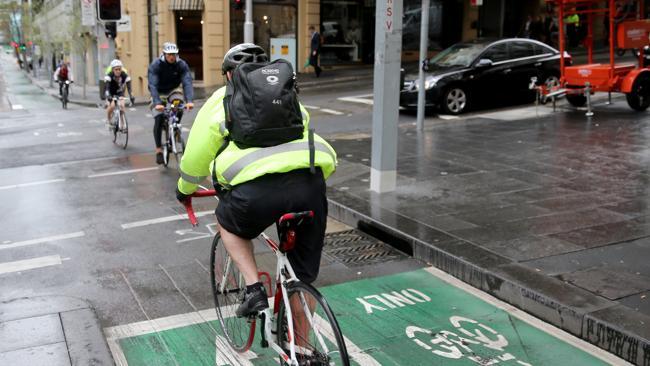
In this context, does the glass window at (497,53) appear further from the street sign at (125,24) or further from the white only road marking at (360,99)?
the street sign at (125,24)

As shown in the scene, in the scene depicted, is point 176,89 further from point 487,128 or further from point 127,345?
point 127,345

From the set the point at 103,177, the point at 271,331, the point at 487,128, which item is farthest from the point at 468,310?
the point at 487,128

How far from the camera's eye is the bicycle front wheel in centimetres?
321

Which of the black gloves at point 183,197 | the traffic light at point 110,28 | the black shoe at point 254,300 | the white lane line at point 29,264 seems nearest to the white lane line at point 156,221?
the white lane line at point 29,264

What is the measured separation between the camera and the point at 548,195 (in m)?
7.72

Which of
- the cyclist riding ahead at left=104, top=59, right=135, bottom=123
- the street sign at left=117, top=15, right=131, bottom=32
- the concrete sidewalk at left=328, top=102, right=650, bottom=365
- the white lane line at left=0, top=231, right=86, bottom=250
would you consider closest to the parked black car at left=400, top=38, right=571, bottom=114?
the concrete sidewalk at left=328, top=102, right=650, bottom=365

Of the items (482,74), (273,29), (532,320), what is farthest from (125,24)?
(532,320)

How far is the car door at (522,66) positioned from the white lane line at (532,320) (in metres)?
11.1

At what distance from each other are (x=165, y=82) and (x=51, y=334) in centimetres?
663

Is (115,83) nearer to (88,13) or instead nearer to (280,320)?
(280,320)

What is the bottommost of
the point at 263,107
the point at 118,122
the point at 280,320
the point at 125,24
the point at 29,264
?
the point at 29,264

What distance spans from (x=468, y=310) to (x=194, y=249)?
2.85 m

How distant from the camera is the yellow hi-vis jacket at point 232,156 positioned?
3455mm

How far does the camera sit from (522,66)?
16.2 meters
